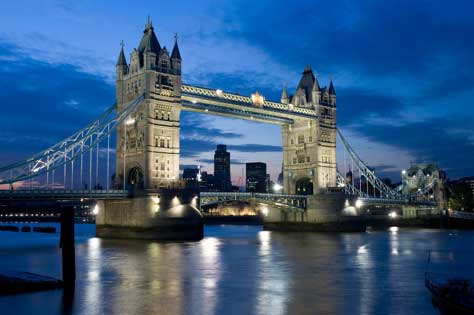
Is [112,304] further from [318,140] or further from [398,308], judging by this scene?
[318,140]

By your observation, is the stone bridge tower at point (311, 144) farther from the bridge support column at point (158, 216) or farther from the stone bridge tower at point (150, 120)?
the bridge support column at point (158, 216)

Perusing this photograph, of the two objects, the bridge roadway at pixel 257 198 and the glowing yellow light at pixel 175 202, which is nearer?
the glowing yellow light at pixel 175 202

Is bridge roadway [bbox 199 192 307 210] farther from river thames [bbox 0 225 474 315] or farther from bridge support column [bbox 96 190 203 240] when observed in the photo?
river thames [bbox 0 225 474 315]

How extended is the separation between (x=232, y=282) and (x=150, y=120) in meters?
28.5

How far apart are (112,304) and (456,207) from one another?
79659 mm

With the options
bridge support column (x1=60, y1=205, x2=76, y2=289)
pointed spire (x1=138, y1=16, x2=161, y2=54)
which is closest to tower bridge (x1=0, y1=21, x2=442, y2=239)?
pointed spire (x1=138, y1=16, x2=161, y2=54)

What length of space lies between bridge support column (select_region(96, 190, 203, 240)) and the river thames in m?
7.71

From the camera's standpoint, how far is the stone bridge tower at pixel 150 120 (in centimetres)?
4956

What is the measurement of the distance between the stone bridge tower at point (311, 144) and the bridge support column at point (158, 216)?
2203 centimetres

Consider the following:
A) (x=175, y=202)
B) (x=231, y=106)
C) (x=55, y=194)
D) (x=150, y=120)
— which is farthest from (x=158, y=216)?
(x=231, y=106)

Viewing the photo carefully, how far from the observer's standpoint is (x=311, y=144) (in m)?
67.7

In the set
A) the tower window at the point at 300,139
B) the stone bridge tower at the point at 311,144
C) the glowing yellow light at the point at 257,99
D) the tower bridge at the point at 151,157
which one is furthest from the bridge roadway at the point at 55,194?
the tower window at the point at 300,139

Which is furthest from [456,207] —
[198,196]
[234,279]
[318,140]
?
[234,279]

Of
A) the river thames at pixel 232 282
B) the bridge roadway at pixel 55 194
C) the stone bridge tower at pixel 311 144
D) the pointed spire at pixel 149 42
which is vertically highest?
the pointed spire at pixel 149 42
